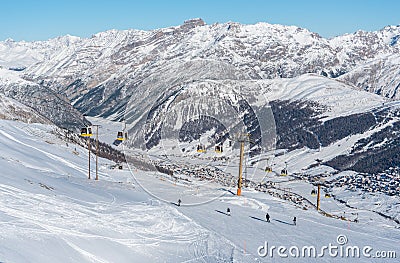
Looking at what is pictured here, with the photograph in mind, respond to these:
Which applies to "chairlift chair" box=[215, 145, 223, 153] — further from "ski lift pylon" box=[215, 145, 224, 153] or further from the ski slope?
the ski slope

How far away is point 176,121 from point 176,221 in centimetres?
1204

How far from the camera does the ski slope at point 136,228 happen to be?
2195 centimetres

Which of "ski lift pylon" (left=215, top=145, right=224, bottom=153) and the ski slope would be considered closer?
the ski slope

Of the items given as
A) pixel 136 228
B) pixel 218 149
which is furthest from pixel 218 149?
pixel 136 228

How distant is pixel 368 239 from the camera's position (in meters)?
35.3

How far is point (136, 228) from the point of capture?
92.8 ft

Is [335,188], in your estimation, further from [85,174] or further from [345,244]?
[345,244]

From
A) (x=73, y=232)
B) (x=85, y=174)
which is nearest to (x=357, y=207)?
(x=85, y=174)

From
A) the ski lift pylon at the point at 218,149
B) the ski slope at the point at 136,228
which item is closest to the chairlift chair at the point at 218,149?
the ski lift pylon at the point at 218,149

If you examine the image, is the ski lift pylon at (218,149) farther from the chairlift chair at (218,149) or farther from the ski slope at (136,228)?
the ski slope at (136,228)

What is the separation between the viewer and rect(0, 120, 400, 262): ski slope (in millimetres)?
21953

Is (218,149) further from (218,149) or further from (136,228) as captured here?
(136,228)

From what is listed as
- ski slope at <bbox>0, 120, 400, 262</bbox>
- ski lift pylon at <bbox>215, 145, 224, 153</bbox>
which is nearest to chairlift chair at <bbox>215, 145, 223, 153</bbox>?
ski lift pylon at <bbox>215, 145, 224, 153</bbox>

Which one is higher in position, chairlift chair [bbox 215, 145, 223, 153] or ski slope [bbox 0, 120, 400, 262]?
chairlift chair [bbox 215, 145, 223, 153]
